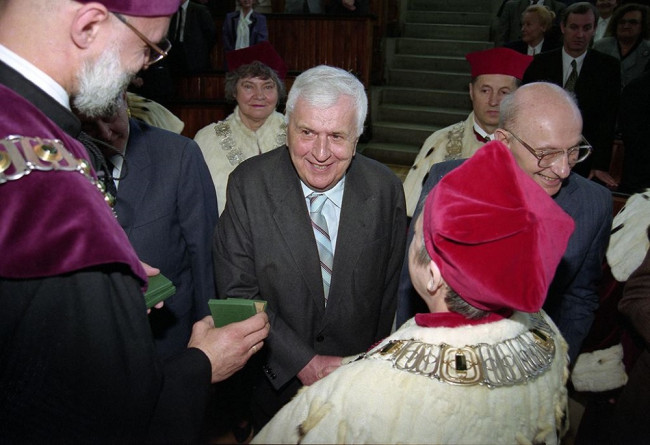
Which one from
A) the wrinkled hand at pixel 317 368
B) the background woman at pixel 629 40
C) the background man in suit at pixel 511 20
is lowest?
the wrinkled hand at pixel 317 368

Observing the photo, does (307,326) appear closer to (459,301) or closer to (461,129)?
(459,301)

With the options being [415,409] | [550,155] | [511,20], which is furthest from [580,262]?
[511,20]

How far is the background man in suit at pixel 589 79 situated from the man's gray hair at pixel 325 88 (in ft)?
10.2

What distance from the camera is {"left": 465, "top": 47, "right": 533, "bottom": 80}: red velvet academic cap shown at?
2912 mm

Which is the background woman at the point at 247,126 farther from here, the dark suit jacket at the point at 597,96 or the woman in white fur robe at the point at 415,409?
the dark suit jacket at the point at 597,96

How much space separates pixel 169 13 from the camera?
1.31 m

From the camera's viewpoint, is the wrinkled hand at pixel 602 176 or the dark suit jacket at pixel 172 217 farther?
the wrinkled hand at pixel 602 176

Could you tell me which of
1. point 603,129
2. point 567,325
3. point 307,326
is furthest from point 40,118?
point 603,129

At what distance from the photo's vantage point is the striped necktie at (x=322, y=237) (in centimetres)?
202

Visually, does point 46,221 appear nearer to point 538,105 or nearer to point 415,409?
point 415,409

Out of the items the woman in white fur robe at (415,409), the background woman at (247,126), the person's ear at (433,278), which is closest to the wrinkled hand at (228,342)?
the woman in white fur robe at (415,409)

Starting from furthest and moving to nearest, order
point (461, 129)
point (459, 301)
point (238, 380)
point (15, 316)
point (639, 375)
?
point (461, 129), point (238, 380), point (639, 375), point (459, 301), point (15, 316)

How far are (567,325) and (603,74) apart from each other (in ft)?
10.2

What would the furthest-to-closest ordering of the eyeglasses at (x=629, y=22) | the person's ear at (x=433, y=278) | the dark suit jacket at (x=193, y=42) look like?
the dark suit jacket at (x=193, y=42) < the eyeglasses at (x=629, y=22) < the person's ear at (x=433, y=278)
